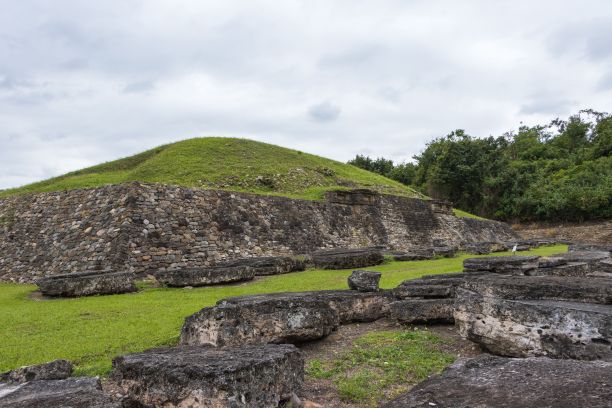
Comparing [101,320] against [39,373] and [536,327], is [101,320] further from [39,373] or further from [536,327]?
[536,327]

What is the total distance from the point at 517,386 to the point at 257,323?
9.75ft

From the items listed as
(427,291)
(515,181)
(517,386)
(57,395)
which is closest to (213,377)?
(57,395)

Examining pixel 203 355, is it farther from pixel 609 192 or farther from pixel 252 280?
pixel 609 192

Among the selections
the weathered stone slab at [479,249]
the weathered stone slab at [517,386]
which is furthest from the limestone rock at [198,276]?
the weathered stone slab at [479,249]

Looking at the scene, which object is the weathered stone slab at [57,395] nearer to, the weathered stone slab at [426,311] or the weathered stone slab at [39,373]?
the weathered stone slab at [39,373]

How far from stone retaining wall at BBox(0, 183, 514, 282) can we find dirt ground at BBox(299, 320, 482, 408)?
895 centimetres

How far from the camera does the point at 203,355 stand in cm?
354

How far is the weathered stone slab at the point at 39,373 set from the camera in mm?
4160

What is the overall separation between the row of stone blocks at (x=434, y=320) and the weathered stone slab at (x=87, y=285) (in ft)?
19.8

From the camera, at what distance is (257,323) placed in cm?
494

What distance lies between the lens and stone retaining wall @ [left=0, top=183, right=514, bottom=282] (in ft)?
44.6

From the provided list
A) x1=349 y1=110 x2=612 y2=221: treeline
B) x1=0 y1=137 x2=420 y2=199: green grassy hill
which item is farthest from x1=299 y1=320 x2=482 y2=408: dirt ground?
x1=349 y1=110 x2=612 y2=221: treeline

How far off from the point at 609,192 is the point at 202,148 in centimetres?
3169

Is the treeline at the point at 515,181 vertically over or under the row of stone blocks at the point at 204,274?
over
